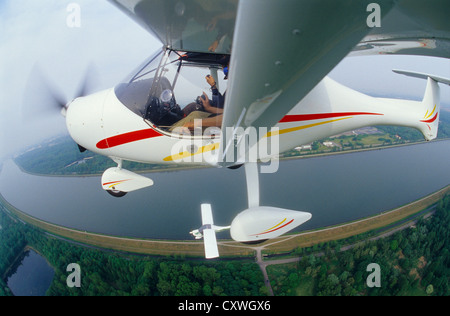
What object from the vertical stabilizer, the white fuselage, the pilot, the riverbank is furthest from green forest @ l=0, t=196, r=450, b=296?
the pilot

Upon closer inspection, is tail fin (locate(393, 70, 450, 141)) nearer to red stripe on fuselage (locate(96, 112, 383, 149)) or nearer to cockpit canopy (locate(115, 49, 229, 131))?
red stripe on fuselage (locate(96, 112, 383, 149))

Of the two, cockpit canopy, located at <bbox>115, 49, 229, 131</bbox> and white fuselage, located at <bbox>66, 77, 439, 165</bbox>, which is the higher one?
cockpit canopy, located at <bbox>115, 49, 229, 131</bbox>

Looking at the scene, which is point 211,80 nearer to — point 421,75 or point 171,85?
point 171,85

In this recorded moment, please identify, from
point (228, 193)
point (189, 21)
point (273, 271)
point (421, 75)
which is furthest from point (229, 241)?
point (189, 21)

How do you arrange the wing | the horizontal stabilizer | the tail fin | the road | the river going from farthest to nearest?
the river < the road < the horizontal stabilizer < the tail fin < the wing

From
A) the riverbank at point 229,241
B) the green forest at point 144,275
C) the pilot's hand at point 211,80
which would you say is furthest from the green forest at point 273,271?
the pilot's hand at point 211,80
